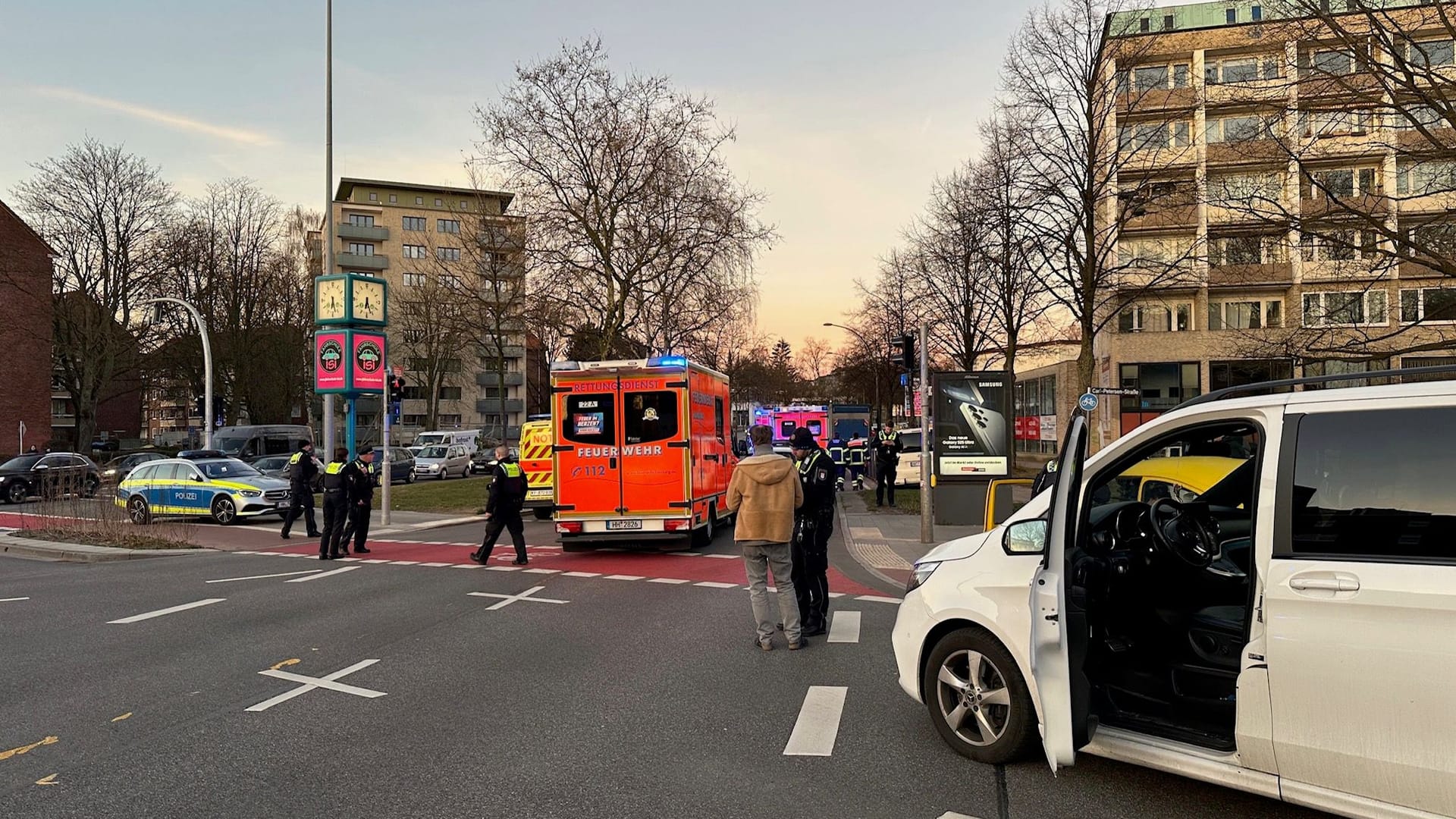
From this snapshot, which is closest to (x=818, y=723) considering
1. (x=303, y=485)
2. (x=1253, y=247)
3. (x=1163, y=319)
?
(x=303, y=485)

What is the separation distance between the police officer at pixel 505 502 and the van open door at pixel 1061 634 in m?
10.1

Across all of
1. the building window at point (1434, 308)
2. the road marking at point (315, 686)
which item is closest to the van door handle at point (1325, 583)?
the road marking at point (315, 686)

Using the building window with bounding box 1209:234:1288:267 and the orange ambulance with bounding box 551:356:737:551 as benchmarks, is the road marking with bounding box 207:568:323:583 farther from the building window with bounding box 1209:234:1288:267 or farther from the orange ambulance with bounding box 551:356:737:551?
the building window with bounding box 1209:234:1288:267

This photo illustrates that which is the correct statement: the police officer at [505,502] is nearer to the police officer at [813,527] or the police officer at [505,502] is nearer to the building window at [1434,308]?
the police officer at [813,527]

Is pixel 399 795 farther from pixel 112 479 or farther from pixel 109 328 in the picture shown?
pixel 109 328

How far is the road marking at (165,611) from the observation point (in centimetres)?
885

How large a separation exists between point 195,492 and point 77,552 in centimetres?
542

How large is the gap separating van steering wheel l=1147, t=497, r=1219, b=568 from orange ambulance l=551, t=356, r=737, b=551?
360 inches

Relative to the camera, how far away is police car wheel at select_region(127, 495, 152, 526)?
19.6 meters

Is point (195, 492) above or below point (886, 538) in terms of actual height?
above

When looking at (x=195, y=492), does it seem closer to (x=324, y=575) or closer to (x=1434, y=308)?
(x=324, y=575)

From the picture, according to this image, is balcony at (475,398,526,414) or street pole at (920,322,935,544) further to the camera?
balcony at (475,398,526,414)

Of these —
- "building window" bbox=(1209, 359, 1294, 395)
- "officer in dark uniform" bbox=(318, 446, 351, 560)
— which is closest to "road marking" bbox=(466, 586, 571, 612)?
"officer in dark uniform" bbox=(318, 446, 351, 560)

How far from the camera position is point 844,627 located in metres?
8.23
